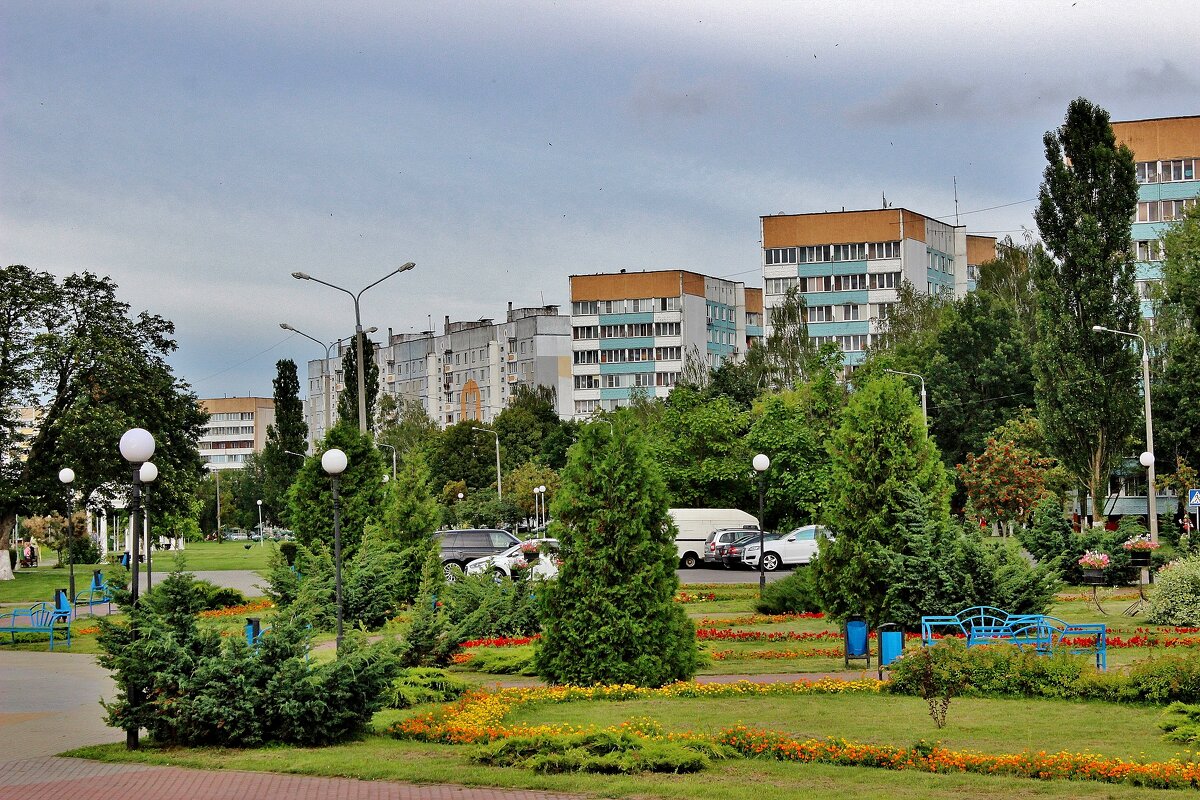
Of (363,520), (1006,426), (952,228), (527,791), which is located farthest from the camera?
(952,228)

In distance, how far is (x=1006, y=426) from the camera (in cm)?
6091

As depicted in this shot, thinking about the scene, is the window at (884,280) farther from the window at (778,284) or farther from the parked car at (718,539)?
the parked car at (718,539)

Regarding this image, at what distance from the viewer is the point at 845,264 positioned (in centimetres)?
9550

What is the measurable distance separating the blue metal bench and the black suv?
20.7 meters

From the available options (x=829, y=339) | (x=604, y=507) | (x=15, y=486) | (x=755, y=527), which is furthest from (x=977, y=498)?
(x=829, y=339)

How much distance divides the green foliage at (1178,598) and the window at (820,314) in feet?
246

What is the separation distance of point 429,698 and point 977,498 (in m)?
32.8

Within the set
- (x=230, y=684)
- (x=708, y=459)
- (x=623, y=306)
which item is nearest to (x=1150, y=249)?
(x=708, y=459)

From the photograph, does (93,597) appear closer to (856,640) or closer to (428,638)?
(428,638)

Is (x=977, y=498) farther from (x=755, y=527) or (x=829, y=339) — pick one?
(x=829, y=339)

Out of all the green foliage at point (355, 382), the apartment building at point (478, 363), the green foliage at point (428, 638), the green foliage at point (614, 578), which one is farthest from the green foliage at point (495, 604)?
the apartment building at point (478, 363)

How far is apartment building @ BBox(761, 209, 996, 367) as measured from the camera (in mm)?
94938

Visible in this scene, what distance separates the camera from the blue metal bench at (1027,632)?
16.8 metres

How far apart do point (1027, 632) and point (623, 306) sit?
91.6 m
